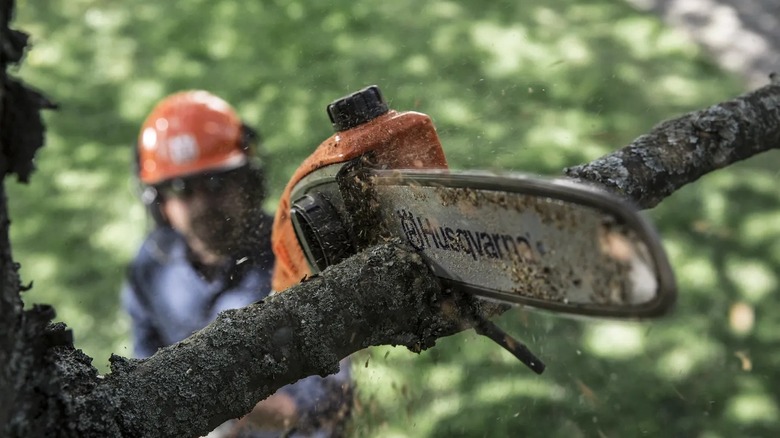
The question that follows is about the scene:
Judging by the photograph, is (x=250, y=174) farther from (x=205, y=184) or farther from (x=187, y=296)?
(x=187, y=296)

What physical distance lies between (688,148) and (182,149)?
2.13 metres

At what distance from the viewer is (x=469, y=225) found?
1176 millimetres

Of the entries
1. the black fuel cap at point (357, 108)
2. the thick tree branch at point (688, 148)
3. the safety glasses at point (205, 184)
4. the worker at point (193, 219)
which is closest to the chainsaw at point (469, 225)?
the black fuel cap at point (357, 108)

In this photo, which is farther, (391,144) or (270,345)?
(391,144)

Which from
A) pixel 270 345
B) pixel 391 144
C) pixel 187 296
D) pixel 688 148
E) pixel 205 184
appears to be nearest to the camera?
pixel 270 345

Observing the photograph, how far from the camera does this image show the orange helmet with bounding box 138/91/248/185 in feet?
10.8

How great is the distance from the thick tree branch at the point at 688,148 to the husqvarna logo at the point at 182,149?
6.63 feet

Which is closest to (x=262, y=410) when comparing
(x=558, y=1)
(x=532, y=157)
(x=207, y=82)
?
(x=532, y=157)

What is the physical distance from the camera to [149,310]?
3.26m

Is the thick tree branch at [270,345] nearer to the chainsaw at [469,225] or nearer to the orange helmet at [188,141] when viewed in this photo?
the chainsaw at [469,225]

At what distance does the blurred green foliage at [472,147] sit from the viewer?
332cm

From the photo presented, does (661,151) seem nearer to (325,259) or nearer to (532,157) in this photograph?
(325,259)

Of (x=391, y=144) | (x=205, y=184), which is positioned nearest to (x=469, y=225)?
(x=391, y=144)

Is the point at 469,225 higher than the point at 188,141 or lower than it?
lower
